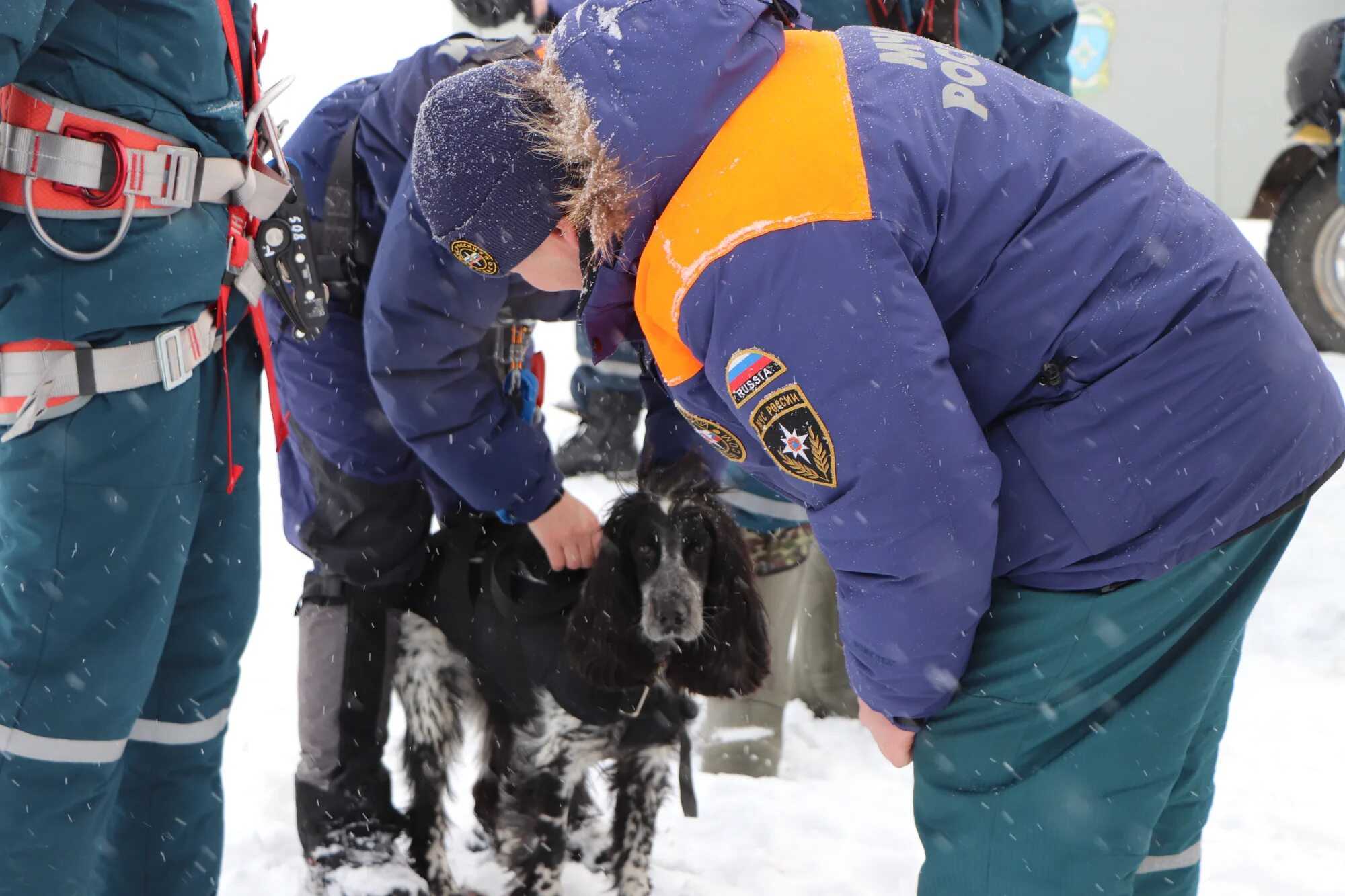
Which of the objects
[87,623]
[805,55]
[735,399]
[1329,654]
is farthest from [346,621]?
[1329,654]

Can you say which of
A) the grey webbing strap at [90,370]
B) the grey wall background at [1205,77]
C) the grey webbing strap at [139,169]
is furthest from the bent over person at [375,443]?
the grey wall background at [1205,77]

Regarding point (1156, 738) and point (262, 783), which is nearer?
point (1156, 738)

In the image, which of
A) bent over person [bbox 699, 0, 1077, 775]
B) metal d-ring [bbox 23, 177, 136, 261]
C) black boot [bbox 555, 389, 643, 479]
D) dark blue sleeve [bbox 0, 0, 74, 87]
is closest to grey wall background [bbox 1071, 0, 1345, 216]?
black boot [bbox 555, 389, 643, 479]

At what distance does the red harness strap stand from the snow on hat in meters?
0.54

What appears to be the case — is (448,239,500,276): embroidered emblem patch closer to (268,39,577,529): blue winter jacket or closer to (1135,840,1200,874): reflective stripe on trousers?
(268,39,577,529): blue winter jacket

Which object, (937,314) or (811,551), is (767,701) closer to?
(811,551)

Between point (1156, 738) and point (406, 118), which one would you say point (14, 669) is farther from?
point (1156, 738)

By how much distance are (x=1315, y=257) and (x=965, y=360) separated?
470 centimetres

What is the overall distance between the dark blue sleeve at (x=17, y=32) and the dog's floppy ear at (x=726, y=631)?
5.15 feet

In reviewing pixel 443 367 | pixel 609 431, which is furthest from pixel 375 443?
pixel 609 431

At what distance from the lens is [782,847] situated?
9.25 feet

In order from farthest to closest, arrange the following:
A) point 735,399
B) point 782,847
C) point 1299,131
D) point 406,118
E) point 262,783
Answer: point 1299,131
point 262,783
point 782,847
point 406,118
point 735,399

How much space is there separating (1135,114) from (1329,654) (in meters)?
3.65

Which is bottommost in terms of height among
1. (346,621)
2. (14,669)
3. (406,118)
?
(346,621)
